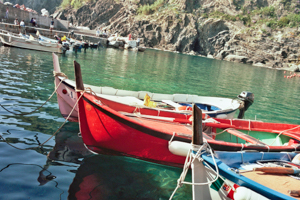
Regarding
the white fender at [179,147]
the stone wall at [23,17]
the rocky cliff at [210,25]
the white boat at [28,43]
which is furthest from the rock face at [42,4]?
the white fender at [179,147]

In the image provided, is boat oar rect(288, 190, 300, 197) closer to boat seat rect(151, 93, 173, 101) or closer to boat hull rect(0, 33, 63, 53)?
boat seat rect(151, 93, 173, 101)

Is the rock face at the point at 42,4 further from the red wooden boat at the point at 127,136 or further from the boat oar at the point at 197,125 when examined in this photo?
the boat oar at the point at 197,125

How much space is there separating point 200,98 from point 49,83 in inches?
303

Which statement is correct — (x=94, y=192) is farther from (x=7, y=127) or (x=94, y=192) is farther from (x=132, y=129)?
(x=7, y=127)

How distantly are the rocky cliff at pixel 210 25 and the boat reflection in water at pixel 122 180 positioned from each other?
54.6 meters

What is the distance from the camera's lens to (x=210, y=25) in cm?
6375

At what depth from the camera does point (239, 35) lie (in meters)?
59.6

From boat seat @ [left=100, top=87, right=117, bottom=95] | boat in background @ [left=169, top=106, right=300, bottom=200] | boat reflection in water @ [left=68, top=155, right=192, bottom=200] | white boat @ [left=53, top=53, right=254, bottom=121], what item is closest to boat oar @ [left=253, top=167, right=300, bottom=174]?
boat in background @ [left=169, top=106, right=300, bottom=200]

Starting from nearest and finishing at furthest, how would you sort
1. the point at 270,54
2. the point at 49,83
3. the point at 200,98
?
the point at 200,98
the point at 49,83
the point at 270,54

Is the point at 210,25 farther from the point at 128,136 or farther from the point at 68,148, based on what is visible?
the point at 128,136

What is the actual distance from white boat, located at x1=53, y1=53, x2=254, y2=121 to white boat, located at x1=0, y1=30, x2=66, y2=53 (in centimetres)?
1911

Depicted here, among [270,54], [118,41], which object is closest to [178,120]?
[118,41]

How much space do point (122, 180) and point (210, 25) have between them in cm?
6466

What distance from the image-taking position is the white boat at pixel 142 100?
768 centimetres
